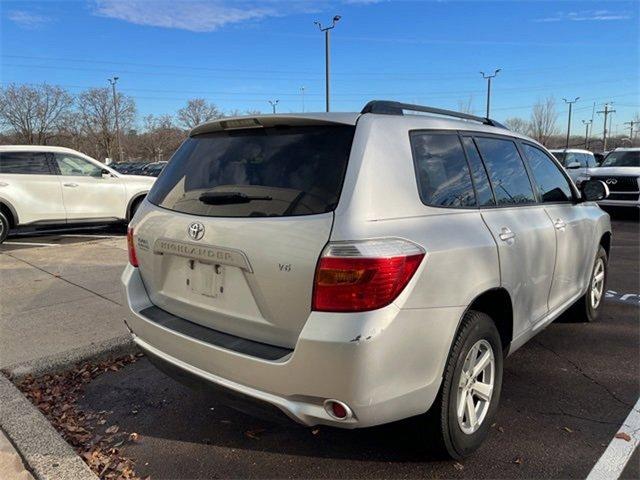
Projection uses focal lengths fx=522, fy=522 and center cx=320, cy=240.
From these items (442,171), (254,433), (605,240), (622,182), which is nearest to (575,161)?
(622,182)

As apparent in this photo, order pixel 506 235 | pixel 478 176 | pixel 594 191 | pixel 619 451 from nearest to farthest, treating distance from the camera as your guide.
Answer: pixel 619 451, pixel 506 235, pixel 478 176, pixel 594 191

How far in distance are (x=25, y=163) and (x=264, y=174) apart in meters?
8.83

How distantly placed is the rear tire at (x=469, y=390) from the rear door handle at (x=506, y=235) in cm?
48

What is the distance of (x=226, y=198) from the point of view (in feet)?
8.64

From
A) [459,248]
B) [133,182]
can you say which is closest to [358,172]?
[459,248]

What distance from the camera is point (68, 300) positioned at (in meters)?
5.60

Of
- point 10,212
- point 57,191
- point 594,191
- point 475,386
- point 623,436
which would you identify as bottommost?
point 623,436

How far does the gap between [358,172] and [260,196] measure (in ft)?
1.65

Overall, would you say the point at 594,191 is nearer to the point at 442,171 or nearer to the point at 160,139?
the point at 442,171

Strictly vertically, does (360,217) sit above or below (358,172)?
below

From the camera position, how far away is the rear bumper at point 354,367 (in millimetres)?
2148

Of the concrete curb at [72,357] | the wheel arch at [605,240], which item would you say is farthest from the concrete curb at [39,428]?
the wheel arch at [605,240]

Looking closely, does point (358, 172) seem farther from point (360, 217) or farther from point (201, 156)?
point (201, 156)

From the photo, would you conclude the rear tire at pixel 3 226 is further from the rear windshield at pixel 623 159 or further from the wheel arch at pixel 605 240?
the rear windshield at pixel 623 159
